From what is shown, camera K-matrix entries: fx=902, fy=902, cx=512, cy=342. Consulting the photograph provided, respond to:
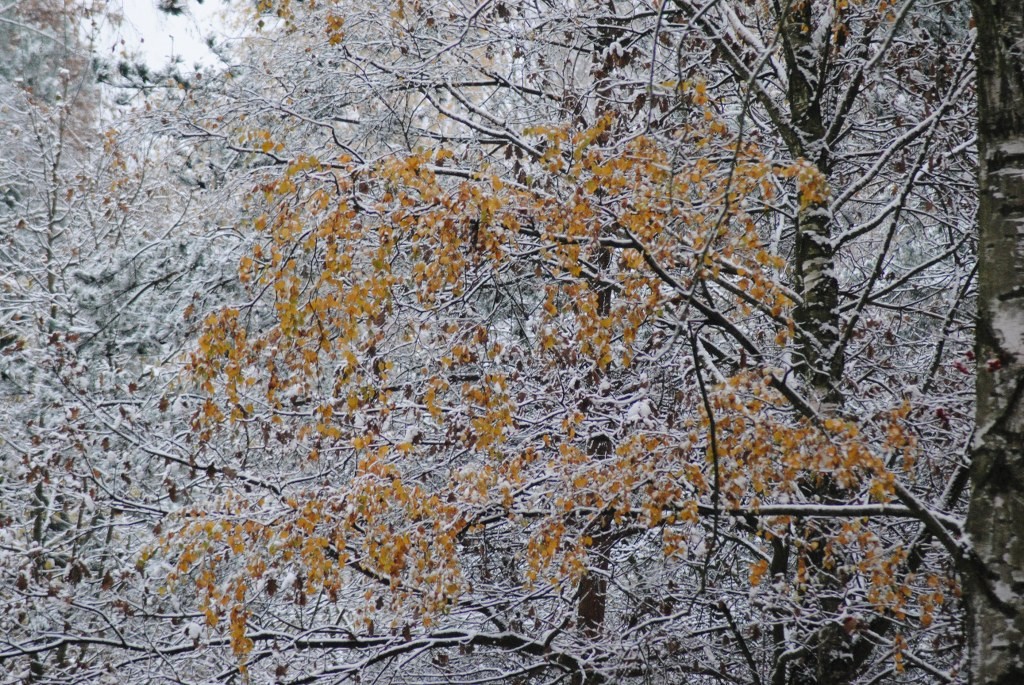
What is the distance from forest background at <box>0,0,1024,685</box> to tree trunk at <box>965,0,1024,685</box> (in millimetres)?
14

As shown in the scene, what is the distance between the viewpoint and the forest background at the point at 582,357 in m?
4.23

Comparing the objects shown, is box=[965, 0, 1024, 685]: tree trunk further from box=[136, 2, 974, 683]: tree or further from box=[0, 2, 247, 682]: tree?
box=[0, 2, 247, 682]: tree

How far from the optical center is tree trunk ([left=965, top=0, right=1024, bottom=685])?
11.4 ft

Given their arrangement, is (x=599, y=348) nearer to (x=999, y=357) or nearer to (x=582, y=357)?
(x=999, y=357)

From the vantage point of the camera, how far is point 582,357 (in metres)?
6.64

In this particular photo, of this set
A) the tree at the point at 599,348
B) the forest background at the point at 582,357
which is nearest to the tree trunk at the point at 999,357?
the forest background at the point at 582,357

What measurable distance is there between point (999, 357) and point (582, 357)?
11.1ft

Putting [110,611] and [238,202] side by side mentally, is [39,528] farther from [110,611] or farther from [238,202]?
[238,202]

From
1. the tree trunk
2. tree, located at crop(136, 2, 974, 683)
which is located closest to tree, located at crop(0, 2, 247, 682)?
tree, located at crop(136, 2, 974, 683)

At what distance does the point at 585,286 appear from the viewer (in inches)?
180

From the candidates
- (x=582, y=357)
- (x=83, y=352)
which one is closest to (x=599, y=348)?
(x=582, y=357)

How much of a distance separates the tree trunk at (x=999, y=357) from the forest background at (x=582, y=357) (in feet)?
0.04

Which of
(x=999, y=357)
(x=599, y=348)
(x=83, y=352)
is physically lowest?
(x=999, y=357)

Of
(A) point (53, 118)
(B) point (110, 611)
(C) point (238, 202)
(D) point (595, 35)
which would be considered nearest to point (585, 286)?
(D) point (595, 35)
